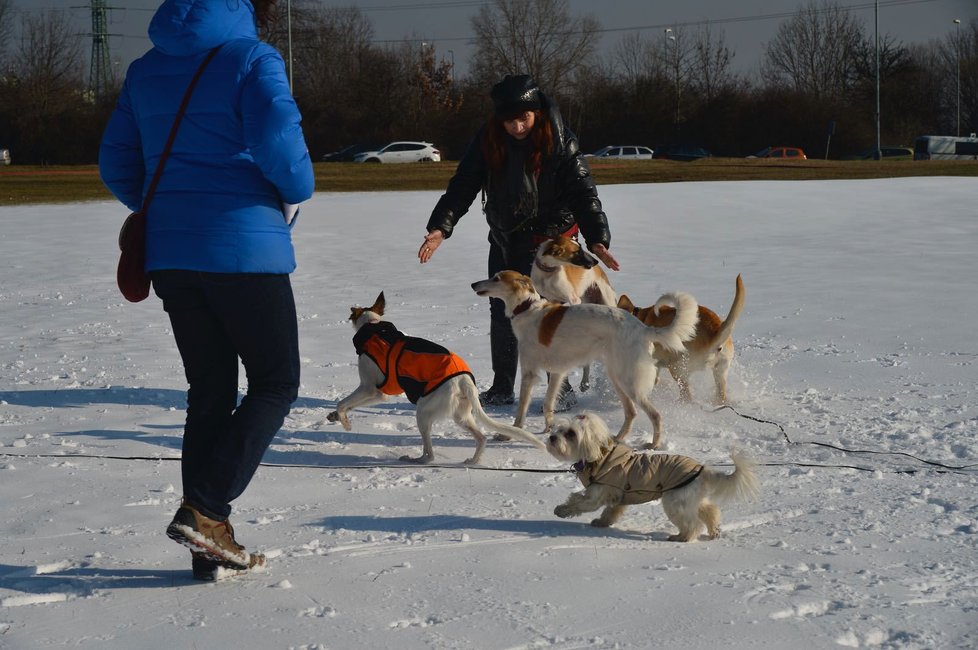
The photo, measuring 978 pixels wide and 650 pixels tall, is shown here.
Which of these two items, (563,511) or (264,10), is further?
(563,511)

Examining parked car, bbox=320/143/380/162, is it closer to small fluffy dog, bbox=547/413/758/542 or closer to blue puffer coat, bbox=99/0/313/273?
small fluffy dog, bbox=547/413/758/542

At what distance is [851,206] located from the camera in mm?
17156

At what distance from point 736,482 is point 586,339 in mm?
1882

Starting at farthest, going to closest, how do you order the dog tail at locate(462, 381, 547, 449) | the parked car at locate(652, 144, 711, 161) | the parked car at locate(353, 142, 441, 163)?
the parked car at locate(652, 144, 711, 161), the parked car at locate(353, 142, 441, 163), the dog tail at locate(462, 381, 547, 449)

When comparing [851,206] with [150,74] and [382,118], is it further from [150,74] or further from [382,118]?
[382,118]

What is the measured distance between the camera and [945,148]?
45.7m

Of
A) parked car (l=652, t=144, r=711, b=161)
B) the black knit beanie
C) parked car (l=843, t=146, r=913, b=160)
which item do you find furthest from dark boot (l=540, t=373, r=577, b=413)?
parked car (l=843, t=146, r=913, b=160)

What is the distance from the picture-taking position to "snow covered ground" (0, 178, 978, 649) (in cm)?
300

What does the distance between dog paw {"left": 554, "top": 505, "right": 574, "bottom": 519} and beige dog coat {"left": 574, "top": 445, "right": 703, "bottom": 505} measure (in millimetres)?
117

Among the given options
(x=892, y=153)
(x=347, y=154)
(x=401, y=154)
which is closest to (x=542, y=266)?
(x=401, y=154)

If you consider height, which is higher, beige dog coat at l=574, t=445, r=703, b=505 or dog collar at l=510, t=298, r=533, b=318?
dog collar at l=510, t=298, r=533, b=318

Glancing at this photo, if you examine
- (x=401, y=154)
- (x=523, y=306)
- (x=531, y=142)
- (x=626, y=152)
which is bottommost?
(x=523, y=306)

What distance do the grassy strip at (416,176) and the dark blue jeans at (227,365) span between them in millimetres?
20585

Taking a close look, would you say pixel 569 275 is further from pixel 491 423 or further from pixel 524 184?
pixel 491 423
